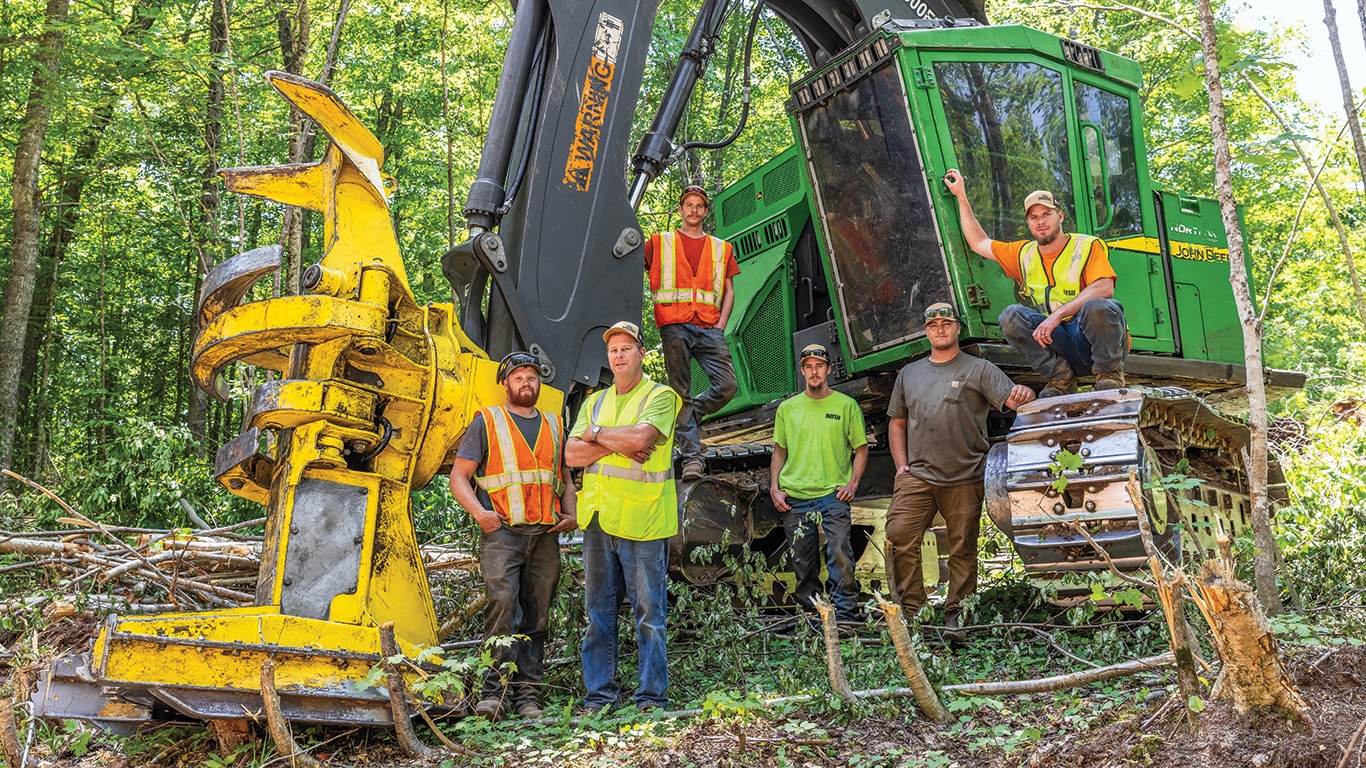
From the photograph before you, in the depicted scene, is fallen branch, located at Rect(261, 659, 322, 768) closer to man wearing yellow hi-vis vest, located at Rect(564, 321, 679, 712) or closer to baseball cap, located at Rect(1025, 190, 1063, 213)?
man wearing yellow hi-vis vest, located at Rect(564, 321, 679, 712)

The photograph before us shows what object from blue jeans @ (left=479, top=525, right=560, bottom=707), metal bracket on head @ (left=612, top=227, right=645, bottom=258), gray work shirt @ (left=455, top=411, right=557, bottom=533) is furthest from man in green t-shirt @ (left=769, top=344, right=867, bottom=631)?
gray work shirt @ (left=455, top=411, right=557, bottom=533)

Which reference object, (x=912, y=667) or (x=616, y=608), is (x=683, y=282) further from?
(x=912, y=667)

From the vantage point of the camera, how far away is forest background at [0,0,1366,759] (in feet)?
33.8

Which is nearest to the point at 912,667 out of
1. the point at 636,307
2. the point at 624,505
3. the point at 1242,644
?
the point at 1242,644

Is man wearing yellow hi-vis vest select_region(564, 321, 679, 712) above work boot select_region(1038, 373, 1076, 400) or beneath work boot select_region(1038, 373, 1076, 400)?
beneath

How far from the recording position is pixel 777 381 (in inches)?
304

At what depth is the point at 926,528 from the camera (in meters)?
5.92

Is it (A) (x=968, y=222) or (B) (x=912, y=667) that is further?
(A) (x=968, y=222)

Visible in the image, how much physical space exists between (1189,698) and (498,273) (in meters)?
3.28

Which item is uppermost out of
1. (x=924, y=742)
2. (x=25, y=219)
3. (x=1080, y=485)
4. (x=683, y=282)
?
(x=25, y=219)

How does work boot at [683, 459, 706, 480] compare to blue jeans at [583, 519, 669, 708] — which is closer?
blue jeans at [583, 519, 669, 708]

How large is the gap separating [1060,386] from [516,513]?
278 cm

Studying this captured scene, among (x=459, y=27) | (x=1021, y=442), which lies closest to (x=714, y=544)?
(x=1021, y=442)

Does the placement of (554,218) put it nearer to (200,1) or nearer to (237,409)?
(200,1)
